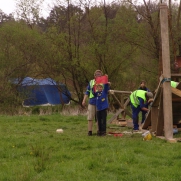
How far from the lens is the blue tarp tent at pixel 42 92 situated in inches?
1117

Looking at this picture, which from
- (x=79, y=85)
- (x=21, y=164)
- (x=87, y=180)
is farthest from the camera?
(x=79, y=85)

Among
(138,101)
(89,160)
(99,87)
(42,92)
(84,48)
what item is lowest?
(89,160)

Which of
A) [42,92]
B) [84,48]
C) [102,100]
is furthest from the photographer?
[42,92]

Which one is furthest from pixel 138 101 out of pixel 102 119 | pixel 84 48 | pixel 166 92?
pixel 84 48

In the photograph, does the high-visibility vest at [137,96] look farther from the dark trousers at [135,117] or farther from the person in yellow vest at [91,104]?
the person in yellow vest at [91,104]

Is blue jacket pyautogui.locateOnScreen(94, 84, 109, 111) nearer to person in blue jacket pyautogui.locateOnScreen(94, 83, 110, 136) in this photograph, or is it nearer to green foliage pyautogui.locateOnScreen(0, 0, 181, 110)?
person in blue jacket pyautogui.locateOnScreen(94, 83, 110, 136)

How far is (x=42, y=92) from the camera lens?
107ft

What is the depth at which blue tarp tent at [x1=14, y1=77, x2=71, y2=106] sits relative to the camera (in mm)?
28359

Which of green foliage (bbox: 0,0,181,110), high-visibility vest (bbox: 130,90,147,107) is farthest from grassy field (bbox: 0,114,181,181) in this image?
green foliage (bbox: 0,0,181,110)

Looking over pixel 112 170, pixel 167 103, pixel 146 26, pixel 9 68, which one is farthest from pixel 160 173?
pixel 9 68

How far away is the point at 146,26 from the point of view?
2555 cm

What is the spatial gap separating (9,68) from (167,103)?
62.0 ft

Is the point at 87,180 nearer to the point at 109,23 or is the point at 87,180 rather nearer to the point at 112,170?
the point at 112,170

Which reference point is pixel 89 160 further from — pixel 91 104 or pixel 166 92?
pixel 91 104
